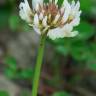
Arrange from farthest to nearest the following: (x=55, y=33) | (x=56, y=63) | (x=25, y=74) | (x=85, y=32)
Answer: (x=56, y=63) → (x=85, y=32) → (x=25, y=74) → (x=55, y=33)

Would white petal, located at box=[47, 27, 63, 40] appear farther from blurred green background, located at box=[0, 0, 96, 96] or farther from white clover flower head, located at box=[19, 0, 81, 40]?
blurred green background, located at box=[0, 0, 96, 96]

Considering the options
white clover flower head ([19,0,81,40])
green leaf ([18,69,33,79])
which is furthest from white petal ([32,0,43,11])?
green leaf ([18,69,33,79])

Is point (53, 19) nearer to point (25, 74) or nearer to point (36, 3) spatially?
point (36, 3)

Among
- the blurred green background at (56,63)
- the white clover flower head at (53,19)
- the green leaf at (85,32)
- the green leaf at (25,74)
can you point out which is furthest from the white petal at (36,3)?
the green leaf at (85,32)

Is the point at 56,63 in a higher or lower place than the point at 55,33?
higher

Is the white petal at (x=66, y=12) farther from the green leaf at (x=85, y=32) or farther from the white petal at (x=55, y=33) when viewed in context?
the green leaf at (x=85, y=32)

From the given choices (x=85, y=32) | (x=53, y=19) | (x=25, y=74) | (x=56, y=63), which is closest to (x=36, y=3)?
(x=53, y=19)

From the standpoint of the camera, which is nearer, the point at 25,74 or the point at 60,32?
the point at 60,32

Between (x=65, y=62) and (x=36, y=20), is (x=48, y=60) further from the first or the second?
(x=36, y=20)
